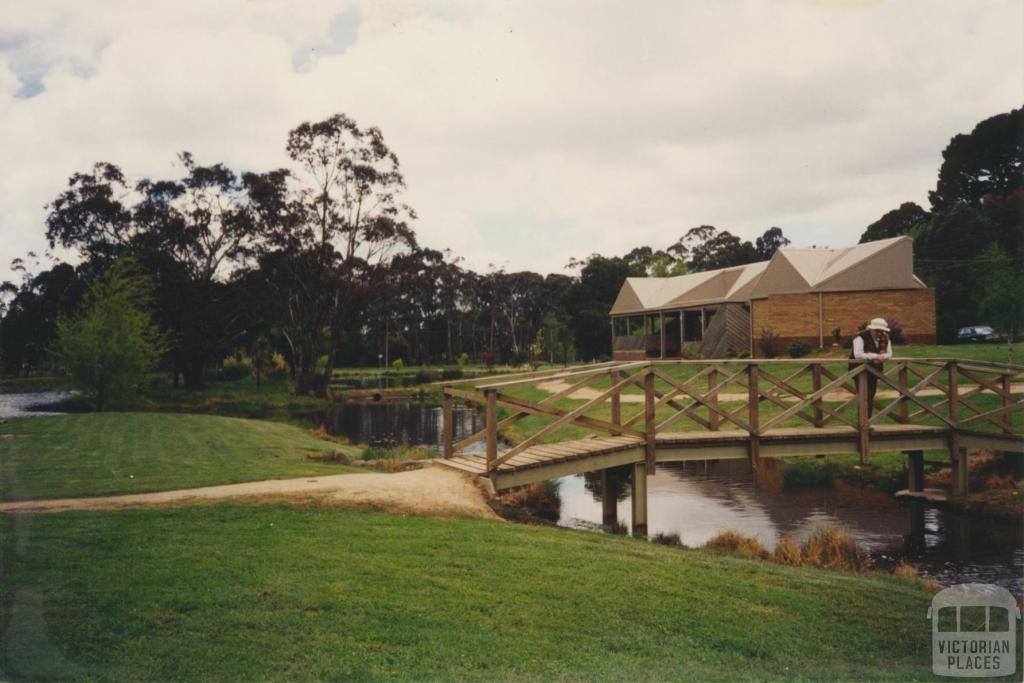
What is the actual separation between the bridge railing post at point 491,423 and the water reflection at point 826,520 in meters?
2.65

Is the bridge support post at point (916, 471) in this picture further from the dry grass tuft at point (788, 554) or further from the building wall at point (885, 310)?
the building wall at point (885, 310)

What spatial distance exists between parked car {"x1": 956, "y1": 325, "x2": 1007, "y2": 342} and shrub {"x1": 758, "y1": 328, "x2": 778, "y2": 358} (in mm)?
10268

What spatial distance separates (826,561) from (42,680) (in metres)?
9.40

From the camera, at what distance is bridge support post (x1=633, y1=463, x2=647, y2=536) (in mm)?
12172

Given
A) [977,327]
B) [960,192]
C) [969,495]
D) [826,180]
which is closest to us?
[969,495]

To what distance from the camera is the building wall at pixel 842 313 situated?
1246 inches

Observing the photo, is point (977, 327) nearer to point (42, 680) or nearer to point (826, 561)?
point (826, 561)

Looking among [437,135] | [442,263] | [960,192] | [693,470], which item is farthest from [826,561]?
[442,263]

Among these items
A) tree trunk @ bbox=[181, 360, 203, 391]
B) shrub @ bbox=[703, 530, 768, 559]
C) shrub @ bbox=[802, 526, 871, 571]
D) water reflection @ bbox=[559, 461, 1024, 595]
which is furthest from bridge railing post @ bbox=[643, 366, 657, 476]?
tree trunk @ bbox=[181, 360, 203, 391]

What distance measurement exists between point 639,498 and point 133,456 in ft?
29.7

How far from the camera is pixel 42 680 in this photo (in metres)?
5.37

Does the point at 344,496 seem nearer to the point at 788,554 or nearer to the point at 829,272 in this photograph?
the point at 788,554

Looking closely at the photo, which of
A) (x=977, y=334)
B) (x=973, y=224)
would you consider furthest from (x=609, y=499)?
(x=973, y=224)

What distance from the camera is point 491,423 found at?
35.7 ft
